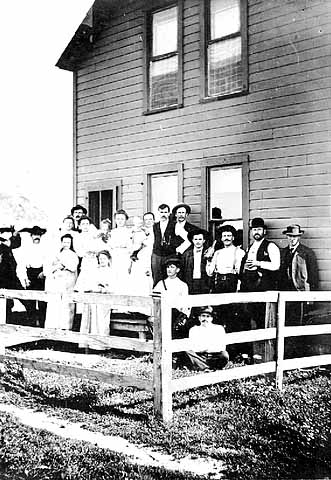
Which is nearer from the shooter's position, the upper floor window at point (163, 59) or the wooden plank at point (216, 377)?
the wooden plank at point (216, 377)

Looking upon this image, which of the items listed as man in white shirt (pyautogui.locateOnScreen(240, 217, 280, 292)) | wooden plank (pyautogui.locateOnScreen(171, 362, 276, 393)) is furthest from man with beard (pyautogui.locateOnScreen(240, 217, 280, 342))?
wooden plank (pyautogui.locateOnScreen(171, 362, 276, 393))

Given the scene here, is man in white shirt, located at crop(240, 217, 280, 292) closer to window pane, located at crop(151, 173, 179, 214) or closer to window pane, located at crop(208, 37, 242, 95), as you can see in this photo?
window pane, located at crop(151, 173, 179, 214)

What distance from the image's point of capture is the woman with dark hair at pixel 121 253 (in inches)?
397

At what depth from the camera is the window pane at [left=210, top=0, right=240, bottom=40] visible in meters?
10.1

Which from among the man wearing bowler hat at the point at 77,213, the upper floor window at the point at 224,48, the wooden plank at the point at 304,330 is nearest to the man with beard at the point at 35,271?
the man wearing bowler hat at the point at 77,213

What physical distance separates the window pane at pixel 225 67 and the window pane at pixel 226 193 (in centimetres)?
140

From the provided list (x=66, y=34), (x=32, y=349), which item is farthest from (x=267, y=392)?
(x=66, y=34)

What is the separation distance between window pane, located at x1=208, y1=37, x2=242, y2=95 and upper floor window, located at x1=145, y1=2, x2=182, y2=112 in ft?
2.32

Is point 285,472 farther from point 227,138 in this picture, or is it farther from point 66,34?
point 66,34

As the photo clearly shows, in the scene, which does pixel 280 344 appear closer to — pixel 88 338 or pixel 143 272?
pixel 88 338

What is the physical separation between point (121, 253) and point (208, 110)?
2.97 meters

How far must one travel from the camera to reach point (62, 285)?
402 inches

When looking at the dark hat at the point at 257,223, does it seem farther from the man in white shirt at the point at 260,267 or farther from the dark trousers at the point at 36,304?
the dark trousers at the point at 36,304

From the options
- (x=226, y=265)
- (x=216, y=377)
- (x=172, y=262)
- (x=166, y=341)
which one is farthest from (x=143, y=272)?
(x=166, y=341)
